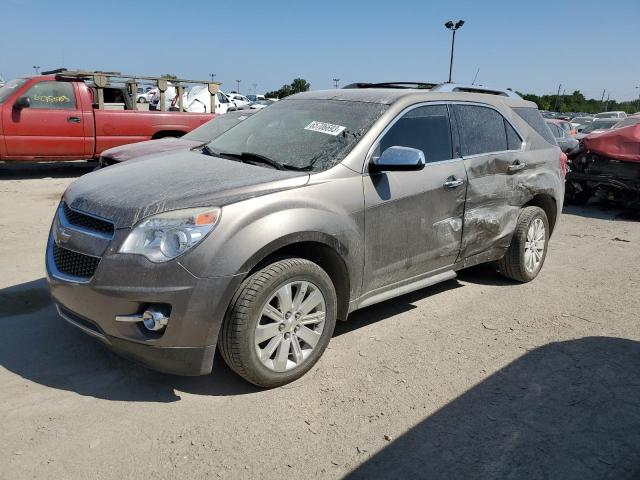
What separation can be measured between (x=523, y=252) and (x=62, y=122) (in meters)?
8.90

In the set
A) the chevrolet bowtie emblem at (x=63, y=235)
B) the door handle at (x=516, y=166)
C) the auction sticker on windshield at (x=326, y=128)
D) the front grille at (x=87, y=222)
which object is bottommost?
the chevrolet bowtie emblem at (x=63, y=235)

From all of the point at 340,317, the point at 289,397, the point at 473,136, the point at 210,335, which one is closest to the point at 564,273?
the point at 473,136

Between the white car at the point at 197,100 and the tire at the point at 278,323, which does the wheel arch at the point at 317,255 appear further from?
the white car at the point at 197,100

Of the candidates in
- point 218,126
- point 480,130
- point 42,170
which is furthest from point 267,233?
point 42,170

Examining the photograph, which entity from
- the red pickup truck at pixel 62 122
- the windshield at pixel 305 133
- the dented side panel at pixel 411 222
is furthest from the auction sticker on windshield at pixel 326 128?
the red pickup truck at pixel 62 122

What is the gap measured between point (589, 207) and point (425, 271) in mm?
7665

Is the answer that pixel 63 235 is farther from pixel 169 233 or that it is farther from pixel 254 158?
pixel 254 158

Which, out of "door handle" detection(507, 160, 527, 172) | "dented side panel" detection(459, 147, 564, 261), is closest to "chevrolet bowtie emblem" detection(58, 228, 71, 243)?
"dented side panel" detection(459, 147, 564, 261)

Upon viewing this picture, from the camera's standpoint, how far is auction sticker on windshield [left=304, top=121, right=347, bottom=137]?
3768mm

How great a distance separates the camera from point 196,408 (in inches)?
119

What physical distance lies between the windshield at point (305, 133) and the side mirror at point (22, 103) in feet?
24.2

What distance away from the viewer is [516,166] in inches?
188

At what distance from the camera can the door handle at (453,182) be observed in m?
4.09

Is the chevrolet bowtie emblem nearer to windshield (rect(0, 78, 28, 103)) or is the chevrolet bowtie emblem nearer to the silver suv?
the silver suv
